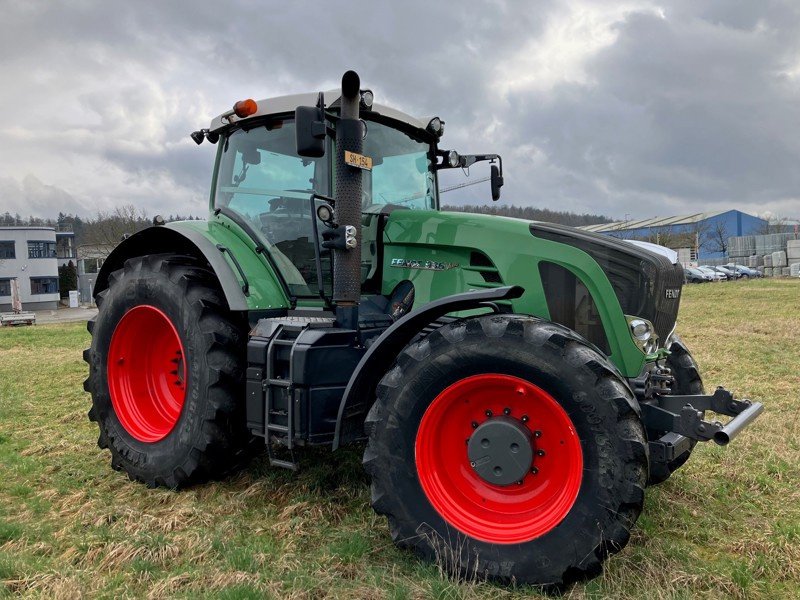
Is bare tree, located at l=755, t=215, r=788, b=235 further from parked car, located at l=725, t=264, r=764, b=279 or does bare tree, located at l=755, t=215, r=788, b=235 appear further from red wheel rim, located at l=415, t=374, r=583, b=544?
red wheel rim, located at l=415, t=374, r=583, b=544

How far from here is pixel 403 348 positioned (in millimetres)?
3379

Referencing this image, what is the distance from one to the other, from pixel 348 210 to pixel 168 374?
2.05 m

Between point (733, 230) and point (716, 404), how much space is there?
286 feet

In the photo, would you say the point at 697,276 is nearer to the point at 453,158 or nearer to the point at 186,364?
the point at 453,158

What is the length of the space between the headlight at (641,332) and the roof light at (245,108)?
8.68 feet

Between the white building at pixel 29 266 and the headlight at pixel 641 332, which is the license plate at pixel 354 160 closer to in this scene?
the headlight at pixel 641 332

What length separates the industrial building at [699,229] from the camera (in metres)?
59.7

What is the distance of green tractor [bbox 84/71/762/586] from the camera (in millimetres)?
2857

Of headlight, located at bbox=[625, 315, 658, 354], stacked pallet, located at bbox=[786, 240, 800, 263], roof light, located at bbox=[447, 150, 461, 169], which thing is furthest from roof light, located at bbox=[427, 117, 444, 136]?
stacked pallet, located at bbox=[786, 240, 800, 263]

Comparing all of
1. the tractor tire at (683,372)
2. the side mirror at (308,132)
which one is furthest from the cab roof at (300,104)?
the tractor tire at (683,372)

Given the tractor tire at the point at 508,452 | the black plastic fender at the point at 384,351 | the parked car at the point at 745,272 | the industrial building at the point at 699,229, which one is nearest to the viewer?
the tractor tire at the point at 508,452

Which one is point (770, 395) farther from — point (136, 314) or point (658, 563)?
point (136, 314)

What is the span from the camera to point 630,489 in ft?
8.83

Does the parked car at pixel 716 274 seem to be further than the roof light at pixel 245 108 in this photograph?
Yes
